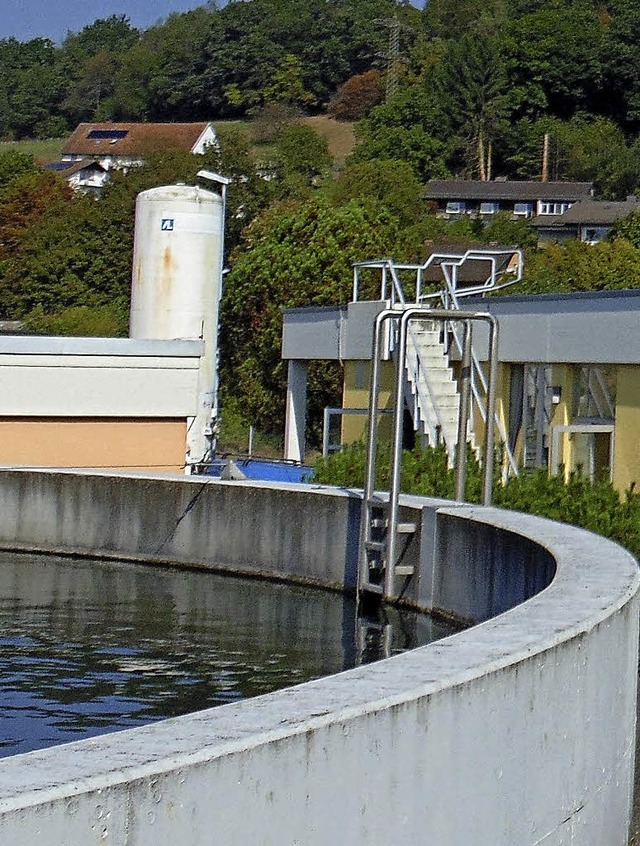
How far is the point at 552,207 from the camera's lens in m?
154

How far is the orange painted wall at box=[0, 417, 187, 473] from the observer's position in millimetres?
26219

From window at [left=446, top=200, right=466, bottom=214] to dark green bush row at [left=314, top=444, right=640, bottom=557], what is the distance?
434 ft

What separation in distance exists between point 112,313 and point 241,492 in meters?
75.7

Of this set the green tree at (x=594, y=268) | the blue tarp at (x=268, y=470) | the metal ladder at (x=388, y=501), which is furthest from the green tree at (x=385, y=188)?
the metal ladder at (x=388, y=501)

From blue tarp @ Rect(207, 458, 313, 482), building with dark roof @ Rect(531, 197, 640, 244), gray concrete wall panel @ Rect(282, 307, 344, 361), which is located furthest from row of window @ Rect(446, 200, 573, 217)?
blue tarp @ Rect(207, 458, 313, 482)

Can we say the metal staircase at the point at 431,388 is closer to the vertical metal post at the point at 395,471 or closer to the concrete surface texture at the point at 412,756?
the vertical metal post at the point at 395,471

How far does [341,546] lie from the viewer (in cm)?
1803

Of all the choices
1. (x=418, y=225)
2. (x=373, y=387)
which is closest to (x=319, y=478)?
(x=373, y=387)

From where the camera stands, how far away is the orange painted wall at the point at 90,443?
26219 mm

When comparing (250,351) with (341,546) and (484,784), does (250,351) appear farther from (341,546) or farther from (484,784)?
(484,784)

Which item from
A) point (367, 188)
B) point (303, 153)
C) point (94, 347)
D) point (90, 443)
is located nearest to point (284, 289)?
point (94, 347)

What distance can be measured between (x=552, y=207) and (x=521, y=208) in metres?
3.14

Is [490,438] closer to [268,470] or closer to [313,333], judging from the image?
[268,470]

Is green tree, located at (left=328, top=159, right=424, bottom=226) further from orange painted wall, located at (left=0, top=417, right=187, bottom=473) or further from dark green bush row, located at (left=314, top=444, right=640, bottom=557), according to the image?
dark green bush row, located at (left=314, top=444, right=640, bottom=557)
